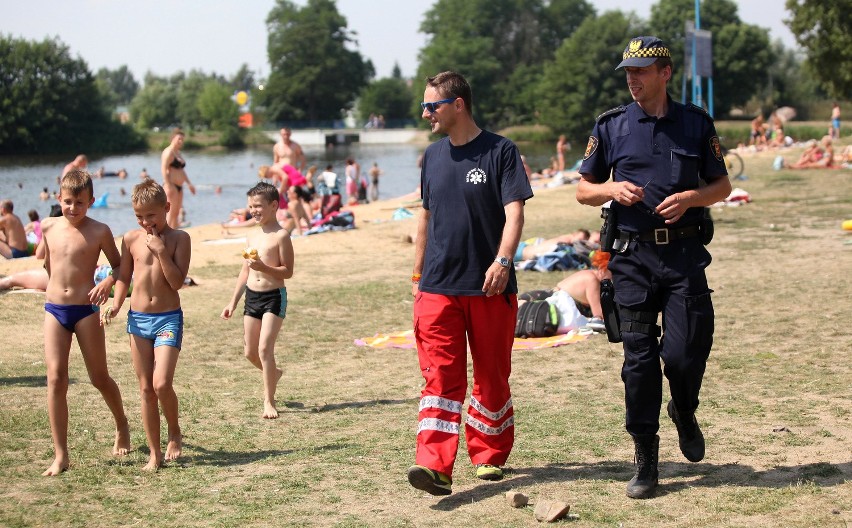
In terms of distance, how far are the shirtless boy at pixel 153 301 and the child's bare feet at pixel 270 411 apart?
4.46 ft

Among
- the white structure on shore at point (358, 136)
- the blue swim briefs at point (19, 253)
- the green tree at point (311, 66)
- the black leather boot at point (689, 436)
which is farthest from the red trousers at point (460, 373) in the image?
the green tree at point (311, 66)

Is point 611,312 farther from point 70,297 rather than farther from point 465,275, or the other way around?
point 70,297

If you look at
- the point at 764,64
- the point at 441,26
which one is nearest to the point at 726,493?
the point at 764,64

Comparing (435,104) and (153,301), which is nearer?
(435,104)

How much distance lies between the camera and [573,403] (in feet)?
Result: 24.5

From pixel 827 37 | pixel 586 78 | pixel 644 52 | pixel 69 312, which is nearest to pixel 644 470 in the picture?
pixel 644 52

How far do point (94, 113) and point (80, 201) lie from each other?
323 feet

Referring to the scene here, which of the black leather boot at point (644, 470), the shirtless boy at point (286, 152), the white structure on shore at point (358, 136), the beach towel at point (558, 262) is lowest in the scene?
the white structure on shore at point (358, 136)

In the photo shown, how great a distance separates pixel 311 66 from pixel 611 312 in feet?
399

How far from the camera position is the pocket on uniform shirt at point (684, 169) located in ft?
17.1

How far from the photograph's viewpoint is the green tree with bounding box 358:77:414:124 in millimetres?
126125

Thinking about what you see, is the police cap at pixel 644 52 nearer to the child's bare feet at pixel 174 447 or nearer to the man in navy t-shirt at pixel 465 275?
the man in navy t-shirt at pixel 465 275

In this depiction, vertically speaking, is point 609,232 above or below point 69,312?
above

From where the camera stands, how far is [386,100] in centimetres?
12762
